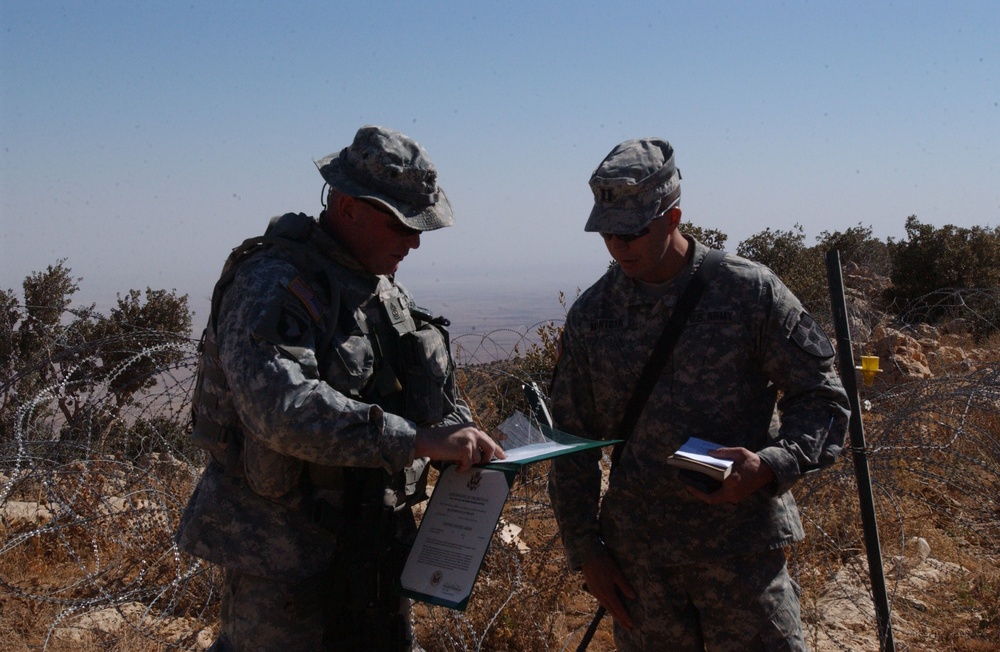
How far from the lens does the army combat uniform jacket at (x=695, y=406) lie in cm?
226

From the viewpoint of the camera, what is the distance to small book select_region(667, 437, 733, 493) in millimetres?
2021

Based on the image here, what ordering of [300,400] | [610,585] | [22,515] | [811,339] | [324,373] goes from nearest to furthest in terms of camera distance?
[300,400], [324,373], [811,339], [610,585], [22,515]

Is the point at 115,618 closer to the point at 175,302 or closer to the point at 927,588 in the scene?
the point at 927,588

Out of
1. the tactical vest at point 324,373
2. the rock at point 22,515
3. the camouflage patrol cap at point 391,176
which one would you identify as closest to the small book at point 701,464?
the tactical vest at point 324,373

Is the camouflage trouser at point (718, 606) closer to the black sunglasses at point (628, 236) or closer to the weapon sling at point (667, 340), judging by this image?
the weapon sling at point (667, 340)

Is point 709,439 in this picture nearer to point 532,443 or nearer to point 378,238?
point 532,443

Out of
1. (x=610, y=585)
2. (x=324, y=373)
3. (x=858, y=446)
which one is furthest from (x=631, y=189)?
(x=858, y=446)

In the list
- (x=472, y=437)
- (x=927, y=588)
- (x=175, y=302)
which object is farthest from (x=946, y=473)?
(x=175, y=302)

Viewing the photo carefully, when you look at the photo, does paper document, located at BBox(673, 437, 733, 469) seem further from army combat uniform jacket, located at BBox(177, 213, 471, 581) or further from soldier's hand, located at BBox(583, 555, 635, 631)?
army combat uniform jacket, located at BBox(177, 213, 471, 581)

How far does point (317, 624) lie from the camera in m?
→ 2.28

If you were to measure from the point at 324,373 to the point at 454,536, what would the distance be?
0.53 metres

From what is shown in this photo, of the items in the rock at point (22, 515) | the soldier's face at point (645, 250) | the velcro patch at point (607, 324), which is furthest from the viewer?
the rock at point (22, 515)

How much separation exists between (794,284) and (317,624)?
39.6ft

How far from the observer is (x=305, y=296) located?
211 cm
